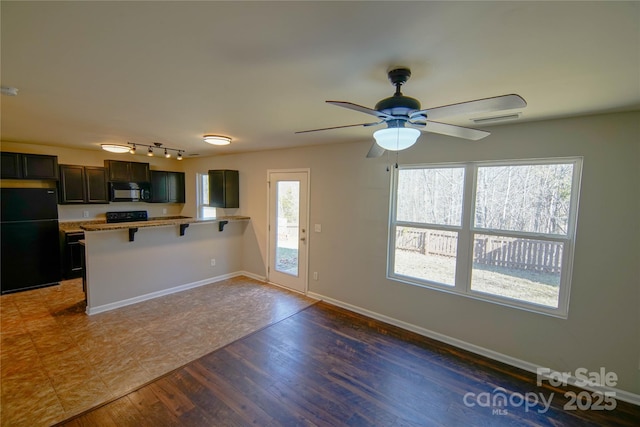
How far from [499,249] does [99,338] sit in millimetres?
4487

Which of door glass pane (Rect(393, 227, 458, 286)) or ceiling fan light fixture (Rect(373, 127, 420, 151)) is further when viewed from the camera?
door glass pane (Rect(393, 227, 458, 286))

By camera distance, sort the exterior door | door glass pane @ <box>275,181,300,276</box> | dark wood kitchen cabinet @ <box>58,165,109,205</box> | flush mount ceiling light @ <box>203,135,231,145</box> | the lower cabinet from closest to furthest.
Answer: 1. flush mount ceiling light @ <box>203,135,231,145</box>
2. the exterior door
3. door glass pane @ <box>275,181,300,276</box>
4. the lower cabinet
5. dark wood kitchen cabinet @ <box>58,165,109,205</box>

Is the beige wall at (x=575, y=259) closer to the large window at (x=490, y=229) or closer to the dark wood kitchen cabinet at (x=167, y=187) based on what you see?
the large window at (x=490, y=229)

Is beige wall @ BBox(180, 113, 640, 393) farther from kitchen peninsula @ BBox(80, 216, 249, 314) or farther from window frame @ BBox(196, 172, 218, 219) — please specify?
window frame @ BBox(196, 172, 218, 219)

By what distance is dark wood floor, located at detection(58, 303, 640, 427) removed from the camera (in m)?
2.06

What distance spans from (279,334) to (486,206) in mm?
2764

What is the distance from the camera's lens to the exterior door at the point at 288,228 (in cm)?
447

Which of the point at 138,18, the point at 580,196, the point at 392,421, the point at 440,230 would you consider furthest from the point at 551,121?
the point at 138,18

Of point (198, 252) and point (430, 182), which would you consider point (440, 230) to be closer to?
point (430, 182)

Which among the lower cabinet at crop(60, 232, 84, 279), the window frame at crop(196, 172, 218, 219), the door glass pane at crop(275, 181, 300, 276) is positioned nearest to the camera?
the door glass pane at crop(275, 181, 300, 276)

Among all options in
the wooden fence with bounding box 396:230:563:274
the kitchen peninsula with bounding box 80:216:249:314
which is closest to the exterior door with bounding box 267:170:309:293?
the kitchen peninsula with bounding box 80:216:249:314

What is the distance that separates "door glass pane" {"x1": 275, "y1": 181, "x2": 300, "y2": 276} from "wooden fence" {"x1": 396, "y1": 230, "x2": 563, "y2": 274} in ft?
6.08

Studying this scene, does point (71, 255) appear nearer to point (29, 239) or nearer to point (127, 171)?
point (29, 239)

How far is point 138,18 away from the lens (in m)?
1.17
